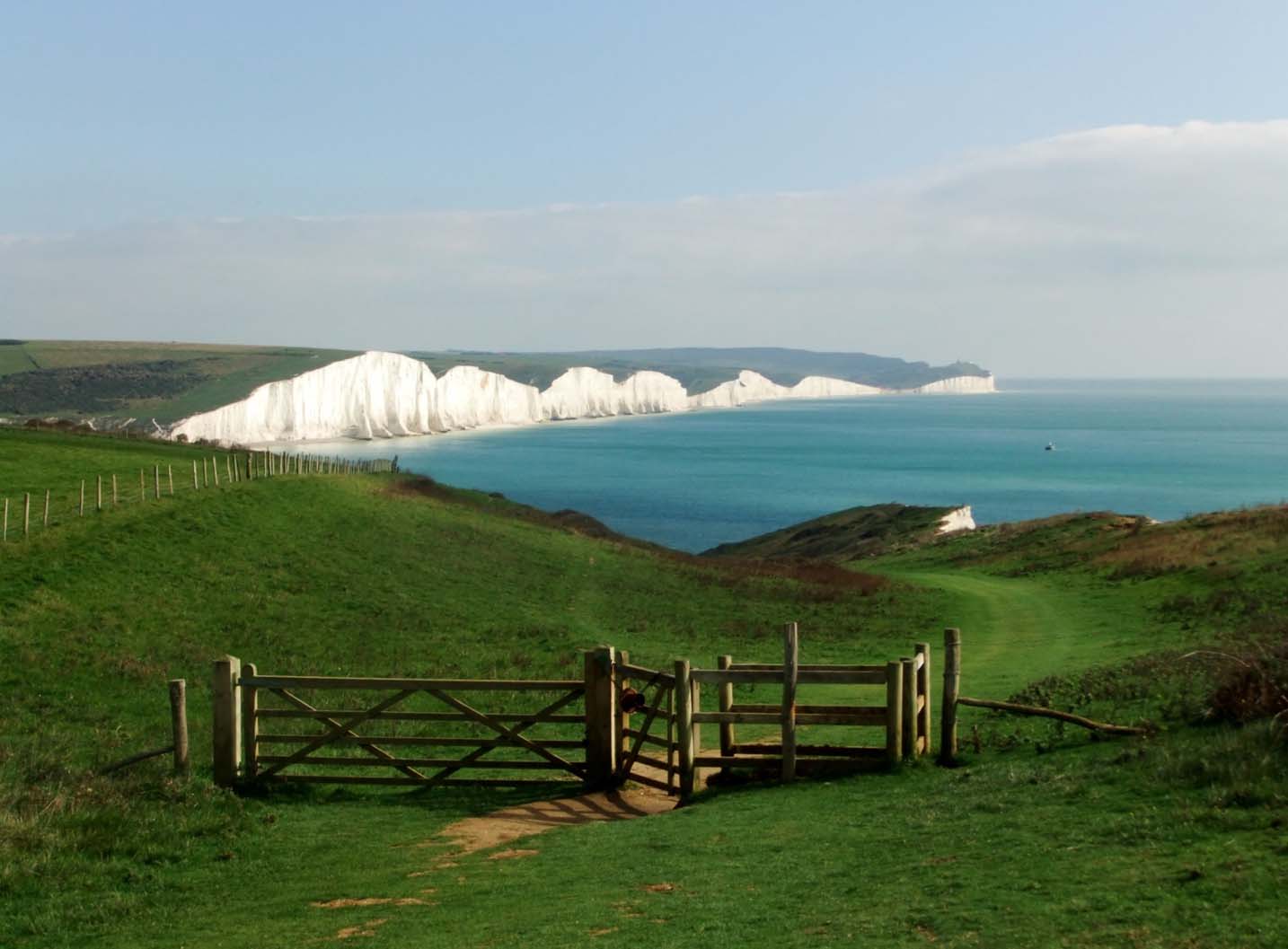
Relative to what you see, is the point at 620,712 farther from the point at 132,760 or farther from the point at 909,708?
the point at 132,760

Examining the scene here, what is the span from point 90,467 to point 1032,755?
1474 inches

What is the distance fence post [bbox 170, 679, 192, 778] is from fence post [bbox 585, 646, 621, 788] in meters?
4.93

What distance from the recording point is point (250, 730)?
15.9 metres

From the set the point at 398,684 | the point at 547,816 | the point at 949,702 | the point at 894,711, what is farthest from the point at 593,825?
the point at 949,702

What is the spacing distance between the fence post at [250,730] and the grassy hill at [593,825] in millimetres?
518

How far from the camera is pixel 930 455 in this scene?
→ 181 meters

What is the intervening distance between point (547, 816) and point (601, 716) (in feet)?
5.27

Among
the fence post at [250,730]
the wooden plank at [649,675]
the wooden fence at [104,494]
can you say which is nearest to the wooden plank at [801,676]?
the wooden plank at [649,675]

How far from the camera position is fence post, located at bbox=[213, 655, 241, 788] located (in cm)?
1575

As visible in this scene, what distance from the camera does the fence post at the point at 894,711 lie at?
47.4ft

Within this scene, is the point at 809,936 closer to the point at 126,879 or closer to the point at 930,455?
the point at 126,879

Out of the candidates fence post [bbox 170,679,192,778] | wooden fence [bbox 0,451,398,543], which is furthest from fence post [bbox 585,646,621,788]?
wooden fence [bbox 0,451,398,543]

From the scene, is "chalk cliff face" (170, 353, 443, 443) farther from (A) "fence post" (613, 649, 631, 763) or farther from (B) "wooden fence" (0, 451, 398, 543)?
(A) "fence post" (613, 649, 631, 763)

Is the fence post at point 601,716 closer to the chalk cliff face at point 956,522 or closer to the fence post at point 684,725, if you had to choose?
the fence post at point 684,725
